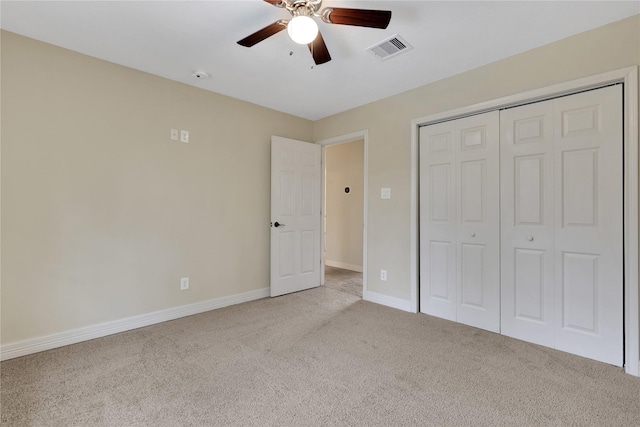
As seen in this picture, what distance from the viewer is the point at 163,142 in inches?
118

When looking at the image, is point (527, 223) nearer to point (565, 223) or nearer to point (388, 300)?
point (565, 223)

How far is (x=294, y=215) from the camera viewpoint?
159 inches

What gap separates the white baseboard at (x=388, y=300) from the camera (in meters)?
3.32

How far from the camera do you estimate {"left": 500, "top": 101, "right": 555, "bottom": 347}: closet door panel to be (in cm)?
244

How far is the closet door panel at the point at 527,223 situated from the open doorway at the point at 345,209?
2813 mm

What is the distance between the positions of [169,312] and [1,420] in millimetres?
1477

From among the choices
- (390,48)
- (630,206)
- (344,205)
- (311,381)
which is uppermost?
(390,48)

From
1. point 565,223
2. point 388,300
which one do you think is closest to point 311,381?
point 388,300

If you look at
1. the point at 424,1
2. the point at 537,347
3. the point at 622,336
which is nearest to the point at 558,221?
the point at 622,336

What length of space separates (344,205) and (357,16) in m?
4.29

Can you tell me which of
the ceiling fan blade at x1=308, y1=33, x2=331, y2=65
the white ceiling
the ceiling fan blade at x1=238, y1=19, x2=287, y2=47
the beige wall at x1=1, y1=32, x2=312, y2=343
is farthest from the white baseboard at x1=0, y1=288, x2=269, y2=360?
the ceiling fan blade at x1=308, y1=33, x2=331, y2=65

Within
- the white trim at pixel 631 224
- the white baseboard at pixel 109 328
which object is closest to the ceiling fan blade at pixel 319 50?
the white trim at pixel 631 224

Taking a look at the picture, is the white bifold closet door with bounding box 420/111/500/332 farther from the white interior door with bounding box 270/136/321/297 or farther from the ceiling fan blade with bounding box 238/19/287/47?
Answer: the ceiling fan blade with bounding box 238/19/287/47

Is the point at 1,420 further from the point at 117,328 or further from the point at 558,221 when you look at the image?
the point at 558,221
